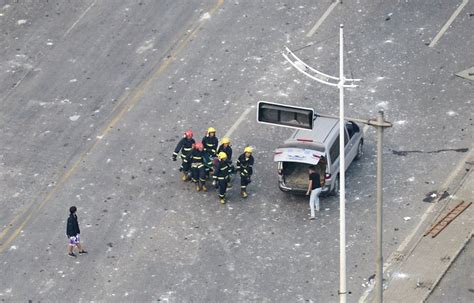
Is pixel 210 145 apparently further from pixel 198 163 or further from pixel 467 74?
pixel 467 74

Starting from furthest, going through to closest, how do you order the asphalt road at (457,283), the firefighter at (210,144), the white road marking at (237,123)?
the white road marking at (237,123)
the firefighter at (210,144)
the asphalt road at (457,283)

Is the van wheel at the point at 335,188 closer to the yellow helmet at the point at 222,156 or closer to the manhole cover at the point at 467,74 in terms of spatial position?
the yellow helmet at the point at 222,156

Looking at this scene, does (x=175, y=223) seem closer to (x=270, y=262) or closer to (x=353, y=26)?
(x=270, y=262)

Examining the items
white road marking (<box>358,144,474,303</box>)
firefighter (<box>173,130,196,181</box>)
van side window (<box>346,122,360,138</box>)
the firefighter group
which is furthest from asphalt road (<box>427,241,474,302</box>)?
firefighter (<box>173,130,196,181</box>)

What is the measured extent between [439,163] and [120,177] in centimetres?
868

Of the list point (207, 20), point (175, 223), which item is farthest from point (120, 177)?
point (207, 20)

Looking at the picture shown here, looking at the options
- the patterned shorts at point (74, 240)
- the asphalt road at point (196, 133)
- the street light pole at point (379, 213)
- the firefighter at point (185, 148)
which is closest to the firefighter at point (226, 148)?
the firefighter at point (185, 148)

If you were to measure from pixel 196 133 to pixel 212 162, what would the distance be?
2354 millimetres

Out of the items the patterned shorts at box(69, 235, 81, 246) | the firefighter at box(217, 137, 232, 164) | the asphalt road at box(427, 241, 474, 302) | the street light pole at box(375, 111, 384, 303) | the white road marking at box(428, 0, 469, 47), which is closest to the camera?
the street light pole at box(375, 111, 384, 303)

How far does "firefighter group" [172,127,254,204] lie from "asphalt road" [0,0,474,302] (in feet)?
1.55

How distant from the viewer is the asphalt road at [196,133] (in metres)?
35.5

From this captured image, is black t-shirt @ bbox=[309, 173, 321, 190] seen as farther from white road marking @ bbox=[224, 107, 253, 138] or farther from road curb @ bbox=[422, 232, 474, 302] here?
white road marking @ bbox=[224, 107, 253, 138]

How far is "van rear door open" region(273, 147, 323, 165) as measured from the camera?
1457 inches

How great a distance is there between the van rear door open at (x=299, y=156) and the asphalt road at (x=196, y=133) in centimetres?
135
